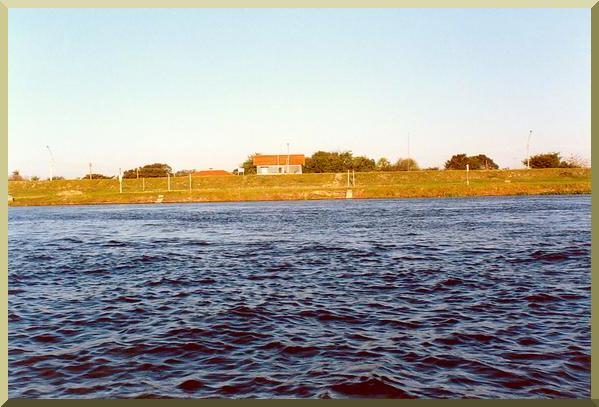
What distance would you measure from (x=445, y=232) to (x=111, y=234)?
27680mm

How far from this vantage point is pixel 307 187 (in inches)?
4328

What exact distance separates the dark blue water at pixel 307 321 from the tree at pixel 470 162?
135 metres

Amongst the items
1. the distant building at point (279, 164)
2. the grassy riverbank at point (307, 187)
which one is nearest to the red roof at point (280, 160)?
the distant building at point (279, 164)

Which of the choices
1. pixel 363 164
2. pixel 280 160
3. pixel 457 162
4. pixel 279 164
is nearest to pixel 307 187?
pixel 279 164

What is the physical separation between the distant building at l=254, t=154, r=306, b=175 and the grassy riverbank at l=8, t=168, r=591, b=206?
23.2 m

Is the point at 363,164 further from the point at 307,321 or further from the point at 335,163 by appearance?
the point at 307,321

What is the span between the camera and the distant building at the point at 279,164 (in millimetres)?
147625

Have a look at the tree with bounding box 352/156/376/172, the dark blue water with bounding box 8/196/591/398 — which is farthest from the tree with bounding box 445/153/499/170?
the dark blue water with bounding box 8/196/591/398

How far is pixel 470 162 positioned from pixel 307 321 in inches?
6187

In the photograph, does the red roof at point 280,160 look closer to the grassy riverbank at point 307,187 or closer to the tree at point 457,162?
the grassy riverbank at point 307,187

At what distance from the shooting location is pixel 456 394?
986cm

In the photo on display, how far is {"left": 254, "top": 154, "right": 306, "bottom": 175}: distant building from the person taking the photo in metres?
148

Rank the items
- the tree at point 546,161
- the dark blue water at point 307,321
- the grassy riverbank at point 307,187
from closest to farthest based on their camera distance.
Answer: the dark blue water at point 307,321 → the grassy riverbank at point 307,187 → the tree at point 546,161

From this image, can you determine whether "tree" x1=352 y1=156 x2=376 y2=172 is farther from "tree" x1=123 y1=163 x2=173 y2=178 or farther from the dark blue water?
the dark blue water
